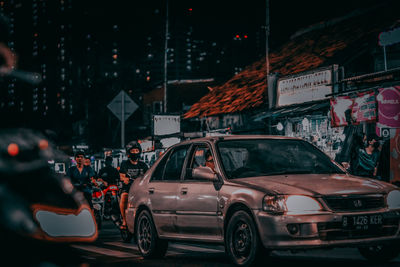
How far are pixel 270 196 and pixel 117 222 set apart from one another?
6.22 meters

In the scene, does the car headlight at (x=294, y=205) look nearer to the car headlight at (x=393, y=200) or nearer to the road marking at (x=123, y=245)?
the car headlight at (x=393, y=200)

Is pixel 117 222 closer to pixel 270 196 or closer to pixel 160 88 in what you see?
pixel 270 196

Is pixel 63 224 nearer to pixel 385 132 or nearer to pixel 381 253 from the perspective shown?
pixel 381 253

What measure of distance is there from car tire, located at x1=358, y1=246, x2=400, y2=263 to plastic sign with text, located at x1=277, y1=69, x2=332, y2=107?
26.4 ft

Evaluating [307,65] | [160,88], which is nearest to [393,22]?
[307,65]

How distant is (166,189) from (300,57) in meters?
13.8

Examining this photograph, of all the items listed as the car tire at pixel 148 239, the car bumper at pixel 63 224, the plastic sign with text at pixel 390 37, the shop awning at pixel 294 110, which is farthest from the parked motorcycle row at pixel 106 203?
the car bumper at pixel 63 224

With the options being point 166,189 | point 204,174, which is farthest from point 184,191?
point 204,174

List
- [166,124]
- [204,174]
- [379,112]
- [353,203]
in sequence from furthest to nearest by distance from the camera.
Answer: [166,124] → [379,112] → [204,174] → [353,203]

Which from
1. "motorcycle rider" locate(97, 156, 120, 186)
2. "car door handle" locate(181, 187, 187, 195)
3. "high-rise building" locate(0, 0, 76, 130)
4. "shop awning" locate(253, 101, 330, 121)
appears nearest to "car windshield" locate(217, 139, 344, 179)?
"car door handle" locate(181, 187, 187, 195)

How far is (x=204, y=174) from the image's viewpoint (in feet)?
29.0

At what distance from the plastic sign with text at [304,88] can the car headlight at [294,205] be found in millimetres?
9079

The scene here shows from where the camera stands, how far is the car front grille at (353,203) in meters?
7.80

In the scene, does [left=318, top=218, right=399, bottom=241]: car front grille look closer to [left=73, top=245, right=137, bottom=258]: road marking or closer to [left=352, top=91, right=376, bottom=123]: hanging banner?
[left=73, top=245, right=137, bottom=258]: road marking
